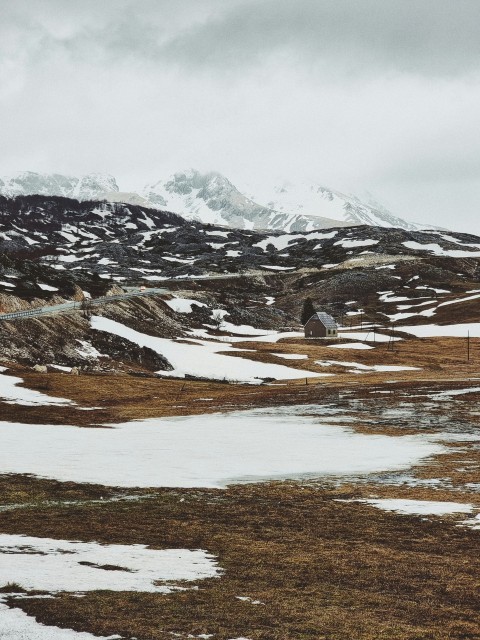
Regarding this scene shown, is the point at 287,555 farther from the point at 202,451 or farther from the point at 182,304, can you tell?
the point at 182,304

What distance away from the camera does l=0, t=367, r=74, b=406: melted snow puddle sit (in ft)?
187

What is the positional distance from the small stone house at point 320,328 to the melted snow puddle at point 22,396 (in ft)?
297

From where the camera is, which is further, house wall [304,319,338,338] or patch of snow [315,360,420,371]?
house wall [304,319,338,338]

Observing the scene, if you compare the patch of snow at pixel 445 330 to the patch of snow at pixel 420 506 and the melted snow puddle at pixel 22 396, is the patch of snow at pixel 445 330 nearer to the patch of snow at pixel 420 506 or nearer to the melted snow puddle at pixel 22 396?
the melted snow puddle at pixel 22 396

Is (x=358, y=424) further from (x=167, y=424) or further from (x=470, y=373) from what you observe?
(x=470, y=373)

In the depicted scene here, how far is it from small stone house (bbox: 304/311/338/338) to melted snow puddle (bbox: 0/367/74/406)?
9061cm

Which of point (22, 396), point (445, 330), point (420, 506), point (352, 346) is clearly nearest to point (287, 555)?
point (420, 506)

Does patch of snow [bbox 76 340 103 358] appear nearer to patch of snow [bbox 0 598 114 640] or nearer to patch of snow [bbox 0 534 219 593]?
patch of snow [bbox 0 534 219 593]

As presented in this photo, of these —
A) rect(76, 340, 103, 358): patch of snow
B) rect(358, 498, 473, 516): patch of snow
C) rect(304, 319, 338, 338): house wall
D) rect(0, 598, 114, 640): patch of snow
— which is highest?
rect(304, 319, 338, 338): house wall

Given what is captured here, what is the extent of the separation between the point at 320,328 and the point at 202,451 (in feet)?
369

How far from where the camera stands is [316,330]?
14800 centimetres

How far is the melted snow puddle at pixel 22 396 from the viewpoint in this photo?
2239 inches

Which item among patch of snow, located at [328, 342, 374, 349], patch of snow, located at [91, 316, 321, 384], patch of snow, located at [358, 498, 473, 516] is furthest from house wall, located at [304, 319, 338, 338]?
patch of snow, located at [358, 498, 473, 516]

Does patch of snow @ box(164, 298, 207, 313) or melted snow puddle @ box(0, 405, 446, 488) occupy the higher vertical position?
patch of snow @ box(164, 298, 207, 313)
